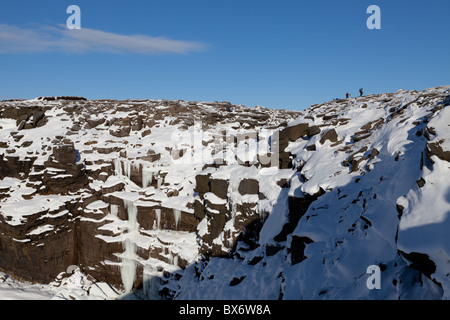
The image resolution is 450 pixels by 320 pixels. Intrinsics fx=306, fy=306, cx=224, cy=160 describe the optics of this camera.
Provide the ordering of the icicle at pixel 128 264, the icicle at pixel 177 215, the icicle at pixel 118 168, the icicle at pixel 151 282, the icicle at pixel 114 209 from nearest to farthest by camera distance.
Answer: the icicle at pixel 151 282 → the icicle at pixel 177 215 → the icicle at pixel 128 264 → the icicle at pixel 114 209 → the icicle at pixel 118 168

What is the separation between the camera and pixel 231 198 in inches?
609

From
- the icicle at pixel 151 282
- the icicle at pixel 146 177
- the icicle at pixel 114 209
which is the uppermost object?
the icicle at pixel 146 177

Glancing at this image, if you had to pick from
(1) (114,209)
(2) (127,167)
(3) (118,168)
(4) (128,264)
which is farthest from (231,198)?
(3) (118,168)

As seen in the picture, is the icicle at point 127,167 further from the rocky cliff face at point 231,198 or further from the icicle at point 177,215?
the icicle at point 177,215

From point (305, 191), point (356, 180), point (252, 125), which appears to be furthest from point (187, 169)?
point (356, 180)

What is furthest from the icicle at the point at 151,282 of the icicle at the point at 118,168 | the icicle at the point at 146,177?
the icicle at the point at 118,168

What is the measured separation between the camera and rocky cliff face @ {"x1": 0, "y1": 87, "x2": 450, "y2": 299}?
22.9 ft

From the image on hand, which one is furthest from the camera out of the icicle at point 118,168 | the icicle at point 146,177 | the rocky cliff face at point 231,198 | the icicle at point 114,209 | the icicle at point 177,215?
the icicle at point 118,168

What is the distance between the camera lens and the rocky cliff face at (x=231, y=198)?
6977 millimetres

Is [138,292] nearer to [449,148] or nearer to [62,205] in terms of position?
[62,205]

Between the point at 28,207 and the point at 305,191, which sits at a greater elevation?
the point at 305,191

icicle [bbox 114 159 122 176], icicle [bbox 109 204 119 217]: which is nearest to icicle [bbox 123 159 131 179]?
→ icicle [bbox 114 159 122 176]

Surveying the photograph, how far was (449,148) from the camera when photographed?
6.18 m
